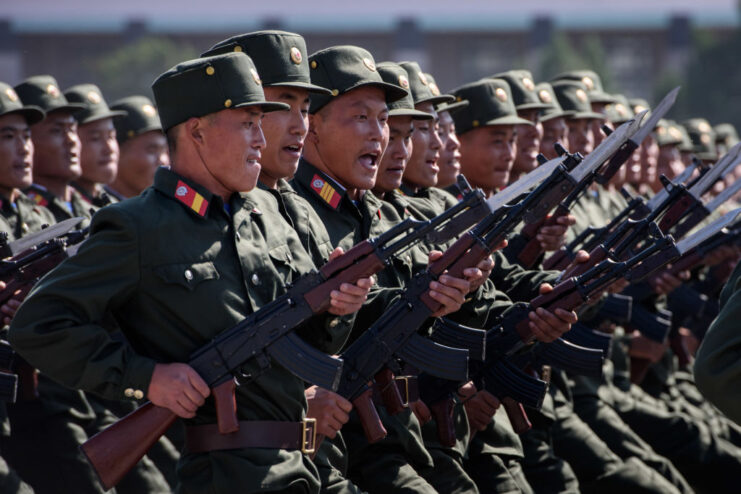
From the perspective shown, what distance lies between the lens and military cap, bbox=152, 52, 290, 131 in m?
4.70

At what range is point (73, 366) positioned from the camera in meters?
4.38

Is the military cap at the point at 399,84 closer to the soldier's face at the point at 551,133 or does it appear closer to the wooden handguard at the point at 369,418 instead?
the wooden handguard at the point at 369,418

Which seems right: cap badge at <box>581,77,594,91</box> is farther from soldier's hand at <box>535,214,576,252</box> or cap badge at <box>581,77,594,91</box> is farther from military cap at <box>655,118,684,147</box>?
soldier's hand at <box>535,214,576,252</box>

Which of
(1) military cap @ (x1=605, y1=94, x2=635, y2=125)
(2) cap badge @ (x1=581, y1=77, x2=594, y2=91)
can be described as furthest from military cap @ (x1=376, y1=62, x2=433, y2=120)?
(1) military cap @ (x1=605, y1=94, x2=635, y2=125)

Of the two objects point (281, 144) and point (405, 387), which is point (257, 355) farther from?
point (405, 387)

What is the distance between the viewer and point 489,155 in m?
8.48

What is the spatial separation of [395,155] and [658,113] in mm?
1417

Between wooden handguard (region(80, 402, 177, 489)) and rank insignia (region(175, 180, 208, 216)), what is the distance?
27.0 inches

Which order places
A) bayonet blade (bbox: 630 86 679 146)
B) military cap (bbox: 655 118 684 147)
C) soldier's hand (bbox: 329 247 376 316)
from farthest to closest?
military cap (bbox: 655 118 684 147)
bayonet blade (bbox: 630 86 679 146)
soldier's hand (bbox: 329 247 376 316)

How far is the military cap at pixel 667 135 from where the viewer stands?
14617 millimetres

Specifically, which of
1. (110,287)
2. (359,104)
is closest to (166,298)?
(110,287)

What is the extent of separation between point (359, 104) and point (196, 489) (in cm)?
225

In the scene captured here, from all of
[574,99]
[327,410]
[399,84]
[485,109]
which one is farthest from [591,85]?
[327,410]

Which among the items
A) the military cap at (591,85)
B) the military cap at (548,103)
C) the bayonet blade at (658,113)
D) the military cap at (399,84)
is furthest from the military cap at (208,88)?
the military cap at (591,85)
